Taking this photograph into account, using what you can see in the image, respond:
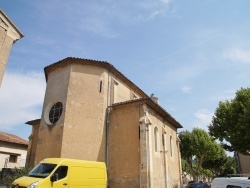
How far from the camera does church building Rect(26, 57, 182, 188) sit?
15.7 meters

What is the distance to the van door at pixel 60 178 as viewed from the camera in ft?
30.7

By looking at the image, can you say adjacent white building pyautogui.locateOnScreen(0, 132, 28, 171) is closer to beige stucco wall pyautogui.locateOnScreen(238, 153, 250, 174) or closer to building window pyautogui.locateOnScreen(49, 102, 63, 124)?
building window pyautogui.locateOnScreen(49, 102, 63, 124)

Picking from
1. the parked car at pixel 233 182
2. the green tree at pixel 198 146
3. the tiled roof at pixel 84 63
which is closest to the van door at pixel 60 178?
the parked car at pixel 233 182

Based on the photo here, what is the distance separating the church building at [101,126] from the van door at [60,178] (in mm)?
5185

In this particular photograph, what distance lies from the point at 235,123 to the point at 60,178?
1747 centimetres

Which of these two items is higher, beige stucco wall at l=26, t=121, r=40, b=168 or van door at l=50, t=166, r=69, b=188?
beige stucco wall at l=26, t=121, r=40, b=168

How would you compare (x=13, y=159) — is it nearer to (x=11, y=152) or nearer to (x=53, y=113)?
(x=11, y=152)

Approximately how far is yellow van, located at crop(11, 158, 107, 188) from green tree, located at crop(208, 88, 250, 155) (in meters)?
13.1

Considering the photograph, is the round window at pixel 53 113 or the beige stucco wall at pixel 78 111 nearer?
the beige stucco wall at pixel 78 111

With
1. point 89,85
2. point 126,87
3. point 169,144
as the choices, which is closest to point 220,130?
point 169,144

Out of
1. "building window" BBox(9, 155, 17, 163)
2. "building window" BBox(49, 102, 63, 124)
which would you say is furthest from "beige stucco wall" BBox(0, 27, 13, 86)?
"building window" BBox(9, 155, 17, 163)

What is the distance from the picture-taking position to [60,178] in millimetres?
9812

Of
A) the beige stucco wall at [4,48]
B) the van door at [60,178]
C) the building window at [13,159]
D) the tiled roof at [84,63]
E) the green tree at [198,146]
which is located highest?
the tiled roof at [84,63]

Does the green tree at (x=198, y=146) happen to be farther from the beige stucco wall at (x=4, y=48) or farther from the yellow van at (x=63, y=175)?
the beige stucco wall at (x=4, y=48)
